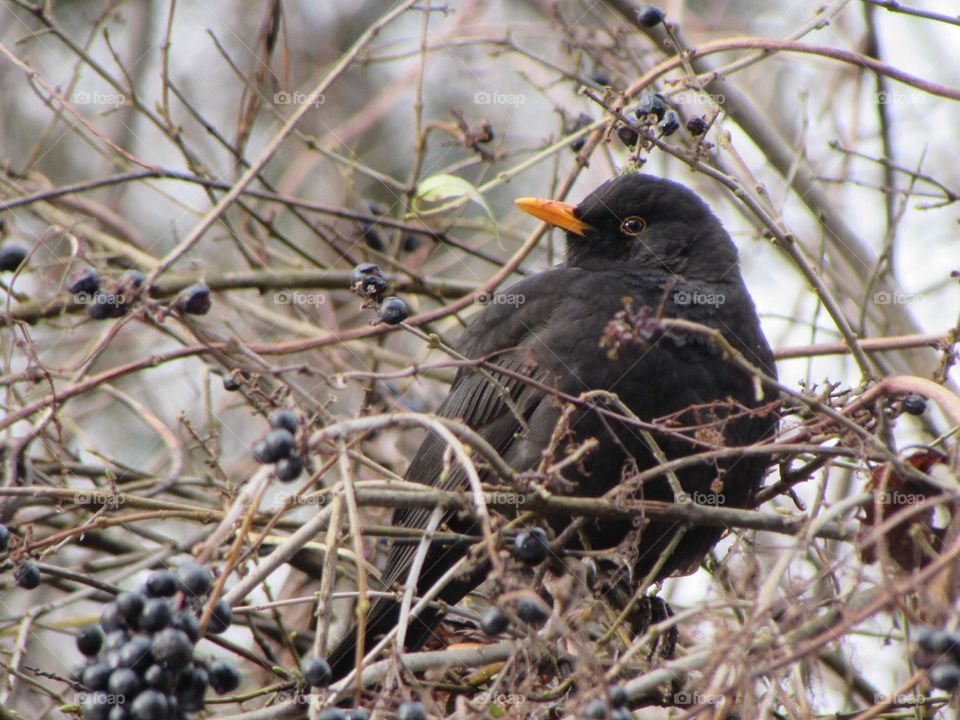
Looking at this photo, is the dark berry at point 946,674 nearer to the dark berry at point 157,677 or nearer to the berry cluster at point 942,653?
the berry cluster at point 942,653

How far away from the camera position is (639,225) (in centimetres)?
496

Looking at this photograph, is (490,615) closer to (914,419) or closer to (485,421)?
(485,421)

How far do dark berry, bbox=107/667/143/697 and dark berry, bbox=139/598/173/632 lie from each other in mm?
91

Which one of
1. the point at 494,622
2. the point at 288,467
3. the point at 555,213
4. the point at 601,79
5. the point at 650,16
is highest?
the point at 601,79

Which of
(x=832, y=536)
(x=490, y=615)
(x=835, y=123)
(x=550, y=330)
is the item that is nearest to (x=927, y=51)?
(x=835, y=123)

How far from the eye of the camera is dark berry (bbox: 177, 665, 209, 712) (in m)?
2.21

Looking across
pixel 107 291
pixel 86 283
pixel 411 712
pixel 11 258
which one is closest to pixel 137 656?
pixel 411 712

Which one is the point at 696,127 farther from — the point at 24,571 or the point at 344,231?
the point at 344,231

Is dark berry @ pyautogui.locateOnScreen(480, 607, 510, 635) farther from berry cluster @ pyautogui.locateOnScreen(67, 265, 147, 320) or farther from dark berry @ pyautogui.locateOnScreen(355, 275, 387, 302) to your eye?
berry cluster @ pyautogui.locateOnScreen(67, 265, 147, 320)

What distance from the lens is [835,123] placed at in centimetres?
642

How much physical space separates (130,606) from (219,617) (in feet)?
0.70

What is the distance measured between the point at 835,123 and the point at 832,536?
396cm

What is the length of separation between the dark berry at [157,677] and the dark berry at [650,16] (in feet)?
9.58

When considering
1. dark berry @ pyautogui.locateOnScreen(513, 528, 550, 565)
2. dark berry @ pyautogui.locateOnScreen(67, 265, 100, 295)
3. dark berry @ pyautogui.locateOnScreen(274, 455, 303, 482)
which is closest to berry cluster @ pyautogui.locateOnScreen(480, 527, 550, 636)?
dark berry @ pyautogui.locateOnScreen(513, 528, 550, 565)
